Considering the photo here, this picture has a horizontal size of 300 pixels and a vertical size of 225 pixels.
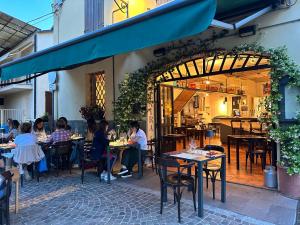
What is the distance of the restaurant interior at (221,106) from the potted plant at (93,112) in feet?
7.00

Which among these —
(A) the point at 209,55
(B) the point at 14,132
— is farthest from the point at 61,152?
(A) the point at 209,55

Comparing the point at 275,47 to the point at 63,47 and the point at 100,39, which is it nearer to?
the point at 100,39

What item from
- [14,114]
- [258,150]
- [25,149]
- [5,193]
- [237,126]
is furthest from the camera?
[14,114]

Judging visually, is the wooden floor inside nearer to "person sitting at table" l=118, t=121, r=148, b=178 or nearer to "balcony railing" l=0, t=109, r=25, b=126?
"person sitting at table" l=118, t=121, r=148, b=178

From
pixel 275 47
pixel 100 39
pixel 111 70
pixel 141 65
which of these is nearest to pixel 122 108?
pixel 141 65

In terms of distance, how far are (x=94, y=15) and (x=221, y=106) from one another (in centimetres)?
1008

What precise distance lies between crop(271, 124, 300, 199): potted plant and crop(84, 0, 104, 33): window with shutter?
21.4 feet

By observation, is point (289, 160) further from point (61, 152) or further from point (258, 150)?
point (61, 152)

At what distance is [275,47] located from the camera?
Result: 4863 mm

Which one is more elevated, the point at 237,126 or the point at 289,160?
the point at 237,126

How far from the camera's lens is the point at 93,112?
843cm

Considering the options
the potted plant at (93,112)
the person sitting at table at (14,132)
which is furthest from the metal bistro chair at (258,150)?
the person sitting at table at (14,132)

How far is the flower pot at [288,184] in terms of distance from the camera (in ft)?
14.4

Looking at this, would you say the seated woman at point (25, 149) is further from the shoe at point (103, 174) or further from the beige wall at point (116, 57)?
the beige wall at point (116, 57)
